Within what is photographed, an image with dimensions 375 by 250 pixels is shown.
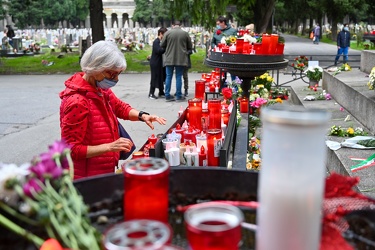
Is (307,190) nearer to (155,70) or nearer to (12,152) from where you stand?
(12,152)

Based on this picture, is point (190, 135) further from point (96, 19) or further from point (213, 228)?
point (96, 19)

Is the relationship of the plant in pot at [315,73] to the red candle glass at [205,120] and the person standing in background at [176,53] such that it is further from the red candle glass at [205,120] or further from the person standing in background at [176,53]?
the red candle glass at [205,120]

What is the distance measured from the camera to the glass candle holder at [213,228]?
88cm

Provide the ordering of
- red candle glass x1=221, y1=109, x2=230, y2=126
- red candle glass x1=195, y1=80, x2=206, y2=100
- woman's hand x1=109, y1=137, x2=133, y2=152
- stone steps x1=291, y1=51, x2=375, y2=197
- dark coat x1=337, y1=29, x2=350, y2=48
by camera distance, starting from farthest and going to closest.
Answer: dark coat x1=337, y1=29, x2=350, y2=48, red candle glass x1=195, y1=80, x2=206, y2=100, stone steps x1=291, y1=51, x2=375, y2=197, red candle glass x1=221, y1=109, x2=230, y2=126, woman's hand x1=109, y1=137, x2=133, y2=152

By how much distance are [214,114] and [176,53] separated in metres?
7.14

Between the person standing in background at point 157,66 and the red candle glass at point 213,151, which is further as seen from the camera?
the person standing in background at point 157,66

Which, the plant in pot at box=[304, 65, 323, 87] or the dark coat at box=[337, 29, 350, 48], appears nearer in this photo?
the plant in pot at box=[304, 65, 323, 87]

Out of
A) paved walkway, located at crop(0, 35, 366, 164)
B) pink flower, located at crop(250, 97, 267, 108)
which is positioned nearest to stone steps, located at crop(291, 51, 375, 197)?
pink flower, located at crop(250, 97, 267, 108)

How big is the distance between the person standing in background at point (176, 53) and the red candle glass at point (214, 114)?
7026 mm

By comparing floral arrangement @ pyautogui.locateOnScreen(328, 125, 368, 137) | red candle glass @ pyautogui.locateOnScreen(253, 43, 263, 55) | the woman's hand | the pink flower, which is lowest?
floral arrangement @ pyautogui.locateOnScreen(328, 125, 368, 137)

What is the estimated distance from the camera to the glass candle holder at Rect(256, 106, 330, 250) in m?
0.76

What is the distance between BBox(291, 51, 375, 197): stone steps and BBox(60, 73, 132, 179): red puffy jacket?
218cm

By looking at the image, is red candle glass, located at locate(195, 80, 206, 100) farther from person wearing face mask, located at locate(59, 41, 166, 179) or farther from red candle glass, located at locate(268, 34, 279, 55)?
person wearing face mask, located at locate(59, 41, 166, 179)

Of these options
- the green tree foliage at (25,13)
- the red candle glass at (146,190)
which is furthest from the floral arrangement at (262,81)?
the green tree foliage at (25,13)
